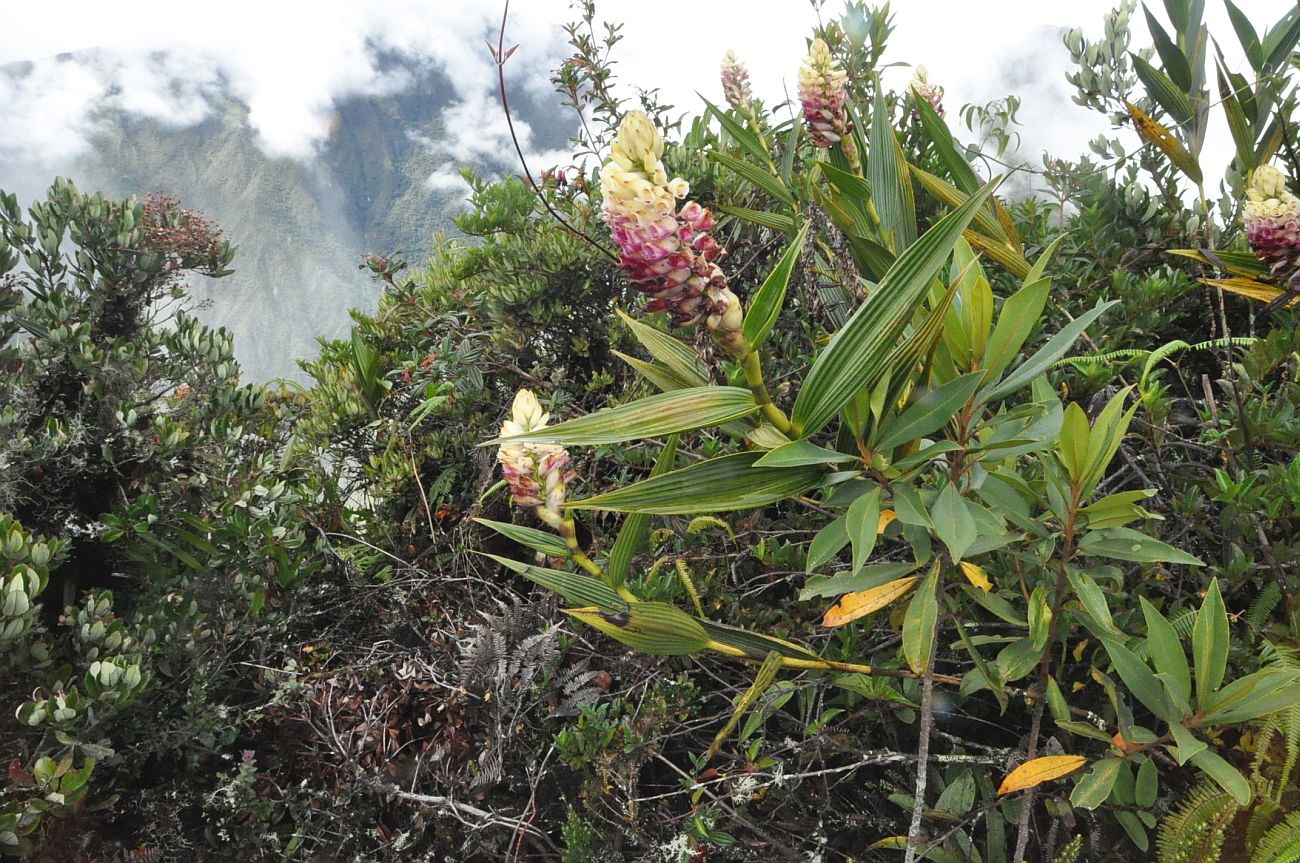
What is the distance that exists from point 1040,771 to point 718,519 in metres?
0.49

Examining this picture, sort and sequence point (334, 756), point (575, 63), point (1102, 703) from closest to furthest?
point (1102, 703), point (334, 756), point (575, 63)

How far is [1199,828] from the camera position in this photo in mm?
785

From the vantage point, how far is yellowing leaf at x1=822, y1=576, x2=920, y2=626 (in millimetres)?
808

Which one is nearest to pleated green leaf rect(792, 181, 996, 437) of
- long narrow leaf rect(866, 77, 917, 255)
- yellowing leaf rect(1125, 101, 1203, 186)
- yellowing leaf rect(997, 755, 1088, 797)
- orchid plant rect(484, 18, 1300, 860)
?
orchid plant rect(484, 18, 1300, 860)

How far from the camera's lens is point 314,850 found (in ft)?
3.92

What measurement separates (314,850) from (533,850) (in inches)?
14.9

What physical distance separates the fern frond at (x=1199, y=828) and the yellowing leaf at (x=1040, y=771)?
16 centimetres

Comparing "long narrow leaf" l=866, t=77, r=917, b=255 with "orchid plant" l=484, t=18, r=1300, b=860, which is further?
"long narrow leaf" l=866, t=77, r=917, b=255

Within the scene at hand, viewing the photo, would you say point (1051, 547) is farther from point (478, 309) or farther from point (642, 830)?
point (478, 309)

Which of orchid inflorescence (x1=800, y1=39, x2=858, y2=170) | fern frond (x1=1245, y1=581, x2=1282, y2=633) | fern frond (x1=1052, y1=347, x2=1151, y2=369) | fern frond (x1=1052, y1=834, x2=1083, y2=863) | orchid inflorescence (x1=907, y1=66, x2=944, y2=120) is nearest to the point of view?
fern frond (x1=1052, y1=834, x2=1083, y2=863)

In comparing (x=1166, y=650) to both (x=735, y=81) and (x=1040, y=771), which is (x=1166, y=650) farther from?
(x=735, y=81)

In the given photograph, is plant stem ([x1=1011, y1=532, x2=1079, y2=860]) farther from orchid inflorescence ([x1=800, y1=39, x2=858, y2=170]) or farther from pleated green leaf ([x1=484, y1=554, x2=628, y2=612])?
orchid inflorescence ([x1=800, y1=39, x2=858, y2=170])

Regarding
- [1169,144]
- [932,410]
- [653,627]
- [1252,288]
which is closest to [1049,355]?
[932,410]

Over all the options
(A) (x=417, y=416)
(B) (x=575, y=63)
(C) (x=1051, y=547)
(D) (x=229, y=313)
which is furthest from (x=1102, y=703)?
(D) (x=229, y=313)
